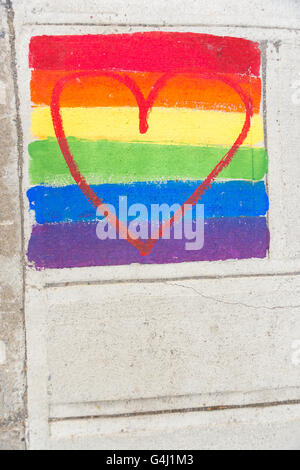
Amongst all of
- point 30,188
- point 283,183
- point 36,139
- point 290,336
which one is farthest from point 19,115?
point 290,336

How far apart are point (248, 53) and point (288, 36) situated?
0.81ft

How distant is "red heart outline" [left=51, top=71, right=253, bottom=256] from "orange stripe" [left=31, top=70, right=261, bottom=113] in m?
0.02

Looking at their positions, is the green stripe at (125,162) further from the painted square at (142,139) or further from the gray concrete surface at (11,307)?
the gray concrete surface at (11,307)

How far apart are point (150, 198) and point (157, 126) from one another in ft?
1.29

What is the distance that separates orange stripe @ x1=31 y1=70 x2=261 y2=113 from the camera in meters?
1.70

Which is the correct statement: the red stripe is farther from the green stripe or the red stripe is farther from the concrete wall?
the green stripe

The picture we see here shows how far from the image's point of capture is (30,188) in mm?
1720

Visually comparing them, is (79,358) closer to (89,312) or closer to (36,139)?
(89,312)

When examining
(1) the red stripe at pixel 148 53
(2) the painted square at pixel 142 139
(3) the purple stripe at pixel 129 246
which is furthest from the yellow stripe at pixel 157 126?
(3) the purple stripe at pixel 129 246

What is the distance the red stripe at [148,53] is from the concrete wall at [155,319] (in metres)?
0.05

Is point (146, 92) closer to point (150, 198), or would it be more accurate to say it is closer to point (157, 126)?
point (157, 126)

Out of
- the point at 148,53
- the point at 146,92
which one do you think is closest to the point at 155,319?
Result: the point at 146,92

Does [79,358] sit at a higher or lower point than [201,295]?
lower

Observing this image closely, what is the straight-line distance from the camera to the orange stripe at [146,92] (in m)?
1.70
